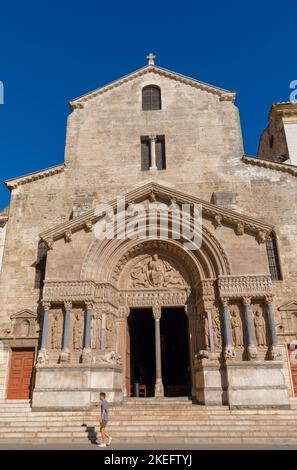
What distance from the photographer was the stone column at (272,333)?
13.1 metres

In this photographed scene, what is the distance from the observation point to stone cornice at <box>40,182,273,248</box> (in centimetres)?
1475

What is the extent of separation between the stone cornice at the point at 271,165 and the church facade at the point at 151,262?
0.21 feet

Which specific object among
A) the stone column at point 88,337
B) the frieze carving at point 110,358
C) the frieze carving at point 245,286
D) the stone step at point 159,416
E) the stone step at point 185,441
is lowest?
the stone step at point 185,441

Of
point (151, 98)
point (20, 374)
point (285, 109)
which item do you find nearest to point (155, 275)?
point (20, 374)

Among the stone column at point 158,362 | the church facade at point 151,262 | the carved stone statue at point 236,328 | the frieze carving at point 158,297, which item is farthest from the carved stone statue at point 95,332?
the carved stone statue at point 236,328

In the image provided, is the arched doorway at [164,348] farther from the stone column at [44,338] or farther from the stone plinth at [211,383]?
the stone plinth at [211,383]

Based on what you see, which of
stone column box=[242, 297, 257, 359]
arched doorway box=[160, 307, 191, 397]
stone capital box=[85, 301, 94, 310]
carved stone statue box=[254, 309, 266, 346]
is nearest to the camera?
stone column box=[242, 297, 257, 359]

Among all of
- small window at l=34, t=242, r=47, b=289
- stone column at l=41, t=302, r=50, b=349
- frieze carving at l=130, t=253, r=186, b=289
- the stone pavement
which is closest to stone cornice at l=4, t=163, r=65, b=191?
small window at l=34, t=242, r=47, b=289

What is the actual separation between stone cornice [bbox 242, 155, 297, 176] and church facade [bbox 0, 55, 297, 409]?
0.06 metres

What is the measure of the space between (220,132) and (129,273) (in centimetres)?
887

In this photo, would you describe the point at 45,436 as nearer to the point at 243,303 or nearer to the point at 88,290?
the point at 88,290

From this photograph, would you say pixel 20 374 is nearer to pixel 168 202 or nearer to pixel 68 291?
pixel 68 291

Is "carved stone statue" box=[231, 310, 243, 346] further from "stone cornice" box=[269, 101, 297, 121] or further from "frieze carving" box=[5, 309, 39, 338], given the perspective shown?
"stone cornice" box=[269, 101, 297, 121]
